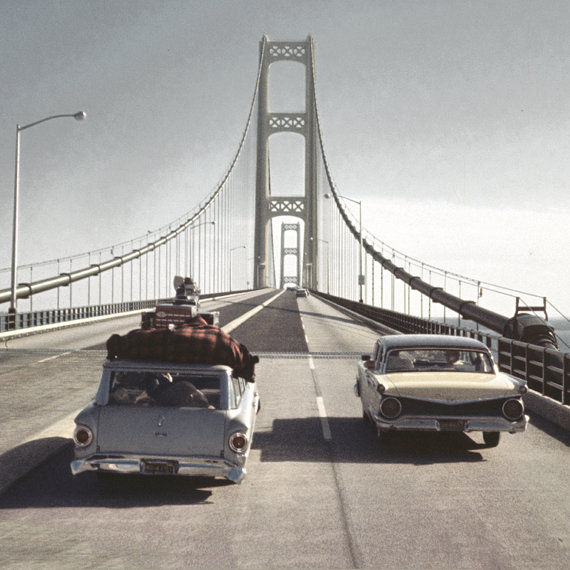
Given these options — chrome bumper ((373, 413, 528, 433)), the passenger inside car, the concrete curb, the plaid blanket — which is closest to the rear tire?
chrome bumper ((373, 413, 528, 433))

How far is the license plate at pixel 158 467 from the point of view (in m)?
6.49

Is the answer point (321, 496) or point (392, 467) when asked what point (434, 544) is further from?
point (392, 467)

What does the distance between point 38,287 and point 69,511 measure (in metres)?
32.6

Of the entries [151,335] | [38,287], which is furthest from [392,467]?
[38,287]

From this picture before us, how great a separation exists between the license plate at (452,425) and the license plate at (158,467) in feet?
11.4

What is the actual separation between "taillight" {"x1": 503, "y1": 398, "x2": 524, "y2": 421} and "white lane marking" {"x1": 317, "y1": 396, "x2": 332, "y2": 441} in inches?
94.1

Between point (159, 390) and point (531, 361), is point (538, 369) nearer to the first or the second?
point (531, 361)

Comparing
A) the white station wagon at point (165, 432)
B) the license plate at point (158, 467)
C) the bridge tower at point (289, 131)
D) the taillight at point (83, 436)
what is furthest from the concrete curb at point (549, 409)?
the bridge tower at point (289, 131)

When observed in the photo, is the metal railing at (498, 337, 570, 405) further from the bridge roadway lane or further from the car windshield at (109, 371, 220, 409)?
the car windshield at (109, 371, 220, 409)

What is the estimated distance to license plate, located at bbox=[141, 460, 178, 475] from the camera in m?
6.49

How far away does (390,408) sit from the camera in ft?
27.9

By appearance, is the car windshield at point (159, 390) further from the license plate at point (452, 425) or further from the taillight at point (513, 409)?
the taillight at point (513, 409)

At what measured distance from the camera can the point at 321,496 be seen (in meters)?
6.77

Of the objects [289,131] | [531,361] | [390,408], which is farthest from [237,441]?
[289,131]
